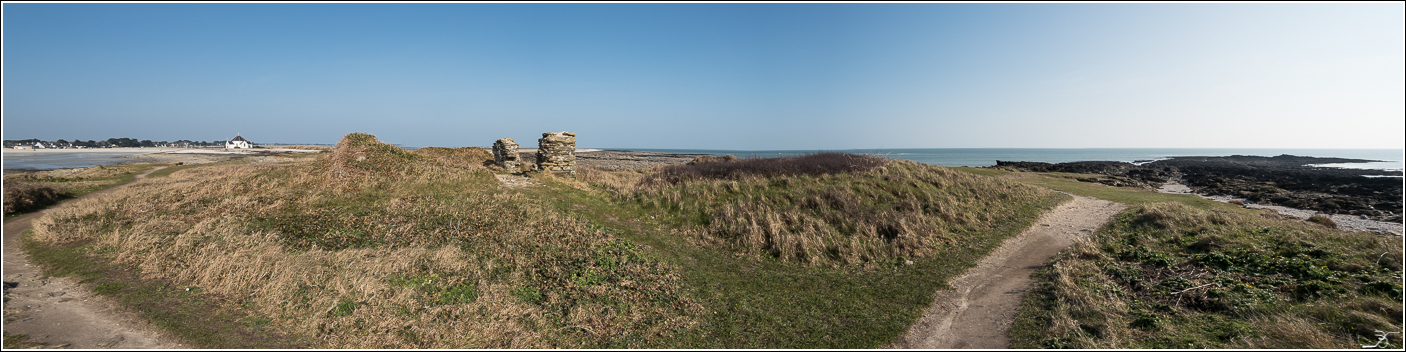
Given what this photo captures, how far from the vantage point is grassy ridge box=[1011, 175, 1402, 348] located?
6.36 metres

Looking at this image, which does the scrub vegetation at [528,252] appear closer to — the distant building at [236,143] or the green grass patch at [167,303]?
the green grass patch at [167,303]

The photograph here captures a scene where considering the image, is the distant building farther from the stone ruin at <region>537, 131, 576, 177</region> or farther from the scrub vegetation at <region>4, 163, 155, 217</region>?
the stone ruin at <region>537, 131, 576, 177</region>

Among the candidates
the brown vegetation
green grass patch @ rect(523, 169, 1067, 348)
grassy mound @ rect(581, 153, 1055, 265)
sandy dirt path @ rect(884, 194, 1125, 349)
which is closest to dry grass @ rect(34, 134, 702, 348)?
green grass patch @ rect(523, 169, 1067, 348)

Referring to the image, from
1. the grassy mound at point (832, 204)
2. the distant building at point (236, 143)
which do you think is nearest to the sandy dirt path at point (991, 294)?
the grassy mound at point (832, 204)

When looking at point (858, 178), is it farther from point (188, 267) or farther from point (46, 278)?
point (46, 278)

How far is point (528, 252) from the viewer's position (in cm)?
991

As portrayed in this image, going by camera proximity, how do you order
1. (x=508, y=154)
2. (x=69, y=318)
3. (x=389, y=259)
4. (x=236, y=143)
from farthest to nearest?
(x=236, y=143)
(x=508, y=154)
(x=389, y=259)
(x=69, y=318)

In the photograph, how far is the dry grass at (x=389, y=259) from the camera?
695 centimetres

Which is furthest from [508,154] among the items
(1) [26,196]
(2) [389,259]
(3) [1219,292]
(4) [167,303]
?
(3) [1219,292]

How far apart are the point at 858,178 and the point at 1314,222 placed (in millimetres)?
15616

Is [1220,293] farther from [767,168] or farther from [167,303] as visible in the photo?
[167,303]

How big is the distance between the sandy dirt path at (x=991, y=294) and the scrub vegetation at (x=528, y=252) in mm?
413

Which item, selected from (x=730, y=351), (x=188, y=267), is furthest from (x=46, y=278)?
(x=730, y=351)

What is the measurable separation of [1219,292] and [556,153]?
18952 millimetres
